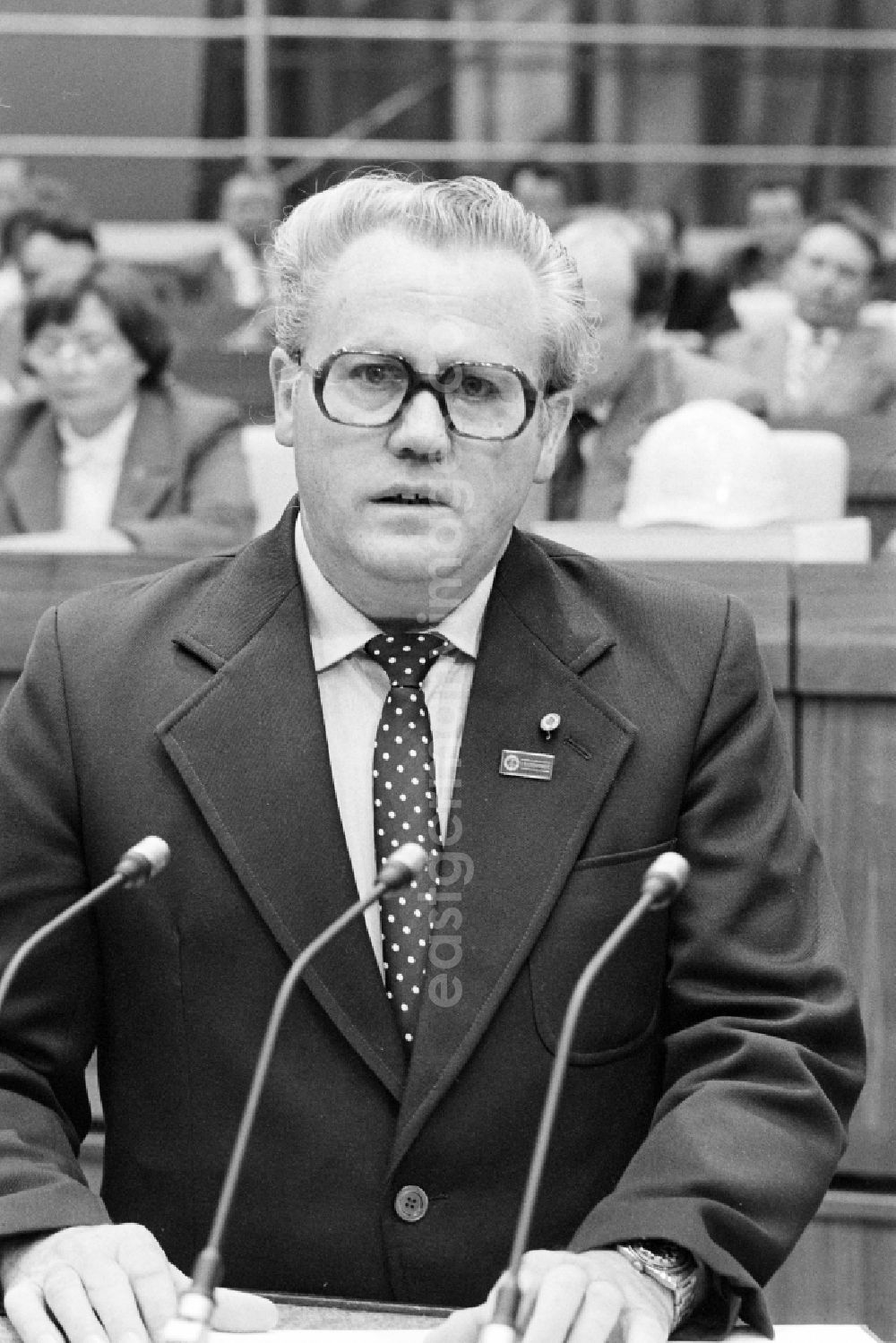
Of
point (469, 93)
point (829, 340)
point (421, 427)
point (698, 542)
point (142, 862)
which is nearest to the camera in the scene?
point (142, 862)

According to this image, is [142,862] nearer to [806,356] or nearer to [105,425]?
[105,425]

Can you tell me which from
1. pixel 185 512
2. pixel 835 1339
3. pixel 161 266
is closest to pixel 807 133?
pixel 161 266

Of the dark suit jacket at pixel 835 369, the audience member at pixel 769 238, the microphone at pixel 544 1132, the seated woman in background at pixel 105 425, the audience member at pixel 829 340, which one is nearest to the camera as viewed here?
the microphone at pixel 544 1132

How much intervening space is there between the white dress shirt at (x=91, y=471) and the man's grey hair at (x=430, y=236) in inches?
95.8

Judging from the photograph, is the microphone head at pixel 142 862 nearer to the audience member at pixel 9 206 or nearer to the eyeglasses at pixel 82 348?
the eyeglasses at pixel 82 348

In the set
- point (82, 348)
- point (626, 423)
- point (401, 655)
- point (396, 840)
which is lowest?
point (626, 423)

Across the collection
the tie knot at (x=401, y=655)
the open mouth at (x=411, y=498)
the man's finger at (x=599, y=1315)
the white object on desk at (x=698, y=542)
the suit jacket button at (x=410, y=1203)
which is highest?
the open mouth at (x=411, y=498)

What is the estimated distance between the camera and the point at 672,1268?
1186 millimetres

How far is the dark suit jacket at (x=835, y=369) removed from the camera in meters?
5.24

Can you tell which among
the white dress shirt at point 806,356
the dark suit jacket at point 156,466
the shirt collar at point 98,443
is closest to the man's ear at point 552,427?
the dark suit jacket at point 156,466

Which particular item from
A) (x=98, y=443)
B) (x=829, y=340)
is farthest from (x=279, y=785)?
(x=829, y=340)

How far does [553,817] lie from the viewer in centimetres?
141

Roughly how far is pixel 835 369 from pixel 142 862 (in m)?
4.67

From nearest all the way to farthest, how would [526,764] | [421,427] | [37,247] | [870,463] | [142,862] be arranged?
[142,862], [421,427], [526,764], [870,463], [37,247]
